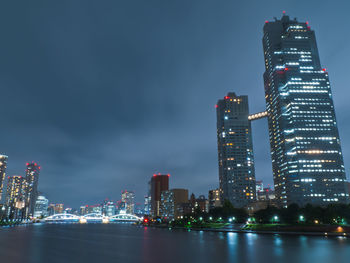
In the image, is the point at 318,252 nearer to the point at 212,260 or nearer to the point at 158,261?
the point at 212,260

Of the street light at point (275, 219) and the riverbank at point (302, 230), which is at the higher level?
the street light at point (275, 219)

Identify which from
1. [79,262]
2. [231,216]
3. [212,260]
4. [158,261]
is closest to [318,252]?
[212,260]

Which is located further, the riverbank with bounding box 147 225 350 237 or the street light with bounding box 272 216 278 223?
the street light with bounding box 272 216 278 223

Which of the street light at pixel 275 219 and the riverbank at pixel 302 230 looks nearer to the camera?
the riverbank at pixel 302 230

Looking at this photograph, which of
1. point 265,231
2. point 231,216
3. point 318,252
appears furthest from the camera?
point 231,216

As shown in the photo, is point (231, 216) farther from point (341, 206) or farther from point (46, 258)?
point (46, 258)

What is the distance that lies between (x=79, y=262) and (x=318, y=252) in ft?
159

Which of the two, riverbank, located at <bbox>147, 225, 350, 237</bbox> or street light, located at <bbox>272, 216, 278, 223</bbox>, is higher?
street light, located at <bbox>272, 216, 278, 223</bbox>

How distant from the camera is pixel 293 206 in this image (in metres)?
126

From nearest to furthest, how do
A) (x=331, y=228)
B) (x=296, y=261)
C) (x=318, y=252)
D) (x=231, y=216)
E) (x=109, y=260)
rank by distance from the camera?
1. (x=296, y=261)
2. (x=109, y=260)
3. (x=318, y=252)
4. (x=331, y=228)
5. (x=231, y=216)

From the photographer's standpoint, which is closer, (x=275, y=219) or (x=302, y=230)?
(x=302, y=230)

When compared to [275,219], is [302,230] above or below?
below

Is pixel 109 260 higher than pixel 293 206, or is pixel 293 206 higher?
pixel 293 206

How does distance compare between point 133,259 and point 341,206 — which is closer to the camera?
point 133,259
